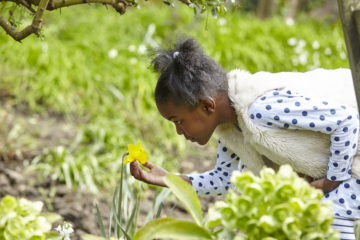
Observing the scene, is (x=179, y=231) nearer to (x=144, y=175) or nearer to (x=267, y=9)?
(x=144, y=175)

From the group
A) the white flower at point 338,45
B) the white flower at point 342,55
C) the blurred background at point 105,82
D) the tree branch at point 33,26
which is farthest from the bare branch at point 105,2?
the white flower at point 338,45

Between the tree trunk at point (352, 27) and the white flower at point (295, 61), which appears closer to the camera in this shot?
the tree trunk at point (352, 27)

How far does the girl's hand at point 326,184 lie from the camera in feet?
6.05

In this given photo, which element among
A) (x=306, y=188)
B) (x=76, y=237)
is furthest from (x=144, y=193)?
(x=306, y=188)

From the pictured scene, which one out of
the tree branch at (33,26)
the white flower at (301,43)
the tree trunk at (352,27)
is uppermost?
the tree trunk at (352,27)

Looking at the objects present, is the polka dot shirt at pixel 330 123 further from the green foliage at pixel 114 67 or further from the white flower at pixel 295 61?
the white flower at pixel 295 61

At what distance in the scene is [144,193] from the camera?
3.46 meters

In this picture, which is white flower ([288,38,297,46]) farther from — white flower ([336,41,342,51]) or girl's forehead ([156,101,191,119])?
girl's forehead ([156,101,191,119])

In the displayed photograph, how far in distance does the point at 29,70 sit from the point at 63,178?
1626mm

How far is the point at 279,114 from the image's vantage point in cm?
181

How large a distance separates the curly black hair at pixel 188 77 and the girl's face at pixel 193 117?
2cm

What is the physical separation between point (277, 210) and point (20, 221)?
0.62 metres

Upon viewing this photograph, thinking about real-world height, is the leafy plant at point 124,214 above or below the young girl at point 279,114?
below

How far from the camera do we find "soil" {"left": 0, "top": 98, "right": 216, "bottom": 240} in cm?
306
